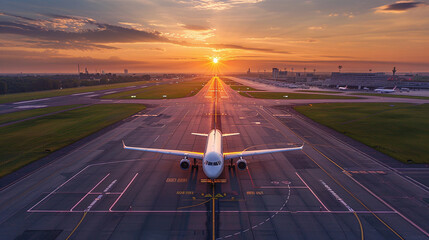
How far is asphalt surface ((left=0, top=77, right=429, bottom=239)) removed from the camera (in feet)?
65.6

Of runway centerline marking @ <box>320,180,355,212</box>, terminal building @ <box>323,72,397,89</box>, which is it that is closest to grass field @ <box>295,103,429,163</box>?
runway centerline marking @ <box>320,180,355,212</box>

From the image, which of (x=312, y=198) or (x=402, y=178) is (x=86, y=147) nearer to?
(x=312, y=198)

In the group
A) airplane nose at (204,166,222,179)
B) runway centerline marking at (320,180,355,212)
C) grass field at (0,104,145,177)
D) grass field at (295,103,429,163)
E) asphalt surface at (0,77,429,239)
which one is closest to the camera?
asphalt surface at (0,77,429,239)

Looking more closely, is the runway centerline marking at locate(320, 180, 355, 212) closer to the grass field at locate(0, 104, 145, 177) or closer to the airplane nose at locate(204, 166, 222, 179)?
the airplane nose at locate(204, 166, 222, 179)

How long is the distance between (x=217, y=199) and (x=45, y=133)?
160ft

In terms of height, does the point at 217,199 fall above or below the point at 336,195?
below

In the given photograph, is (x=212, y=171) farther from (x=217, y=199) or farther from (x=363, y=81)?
(x=363, y=81)

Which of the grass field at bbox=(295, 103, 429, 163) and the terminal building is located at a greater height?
the terminal building

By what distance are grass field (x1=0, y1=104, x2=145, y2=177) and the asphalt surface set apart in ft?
19.6

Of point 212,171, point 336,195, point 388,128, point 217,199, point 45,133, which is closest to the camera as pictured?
point 217,199

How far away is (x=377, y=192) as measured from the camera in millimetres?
26188

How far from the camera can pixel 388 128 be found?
54.4 meters

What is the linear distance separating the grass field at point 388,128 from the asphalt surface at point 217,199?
20.5 feet

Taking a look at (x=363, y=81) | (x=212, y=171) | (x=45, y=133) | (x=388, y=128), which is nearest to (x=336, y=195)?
(x=212, y=171)
